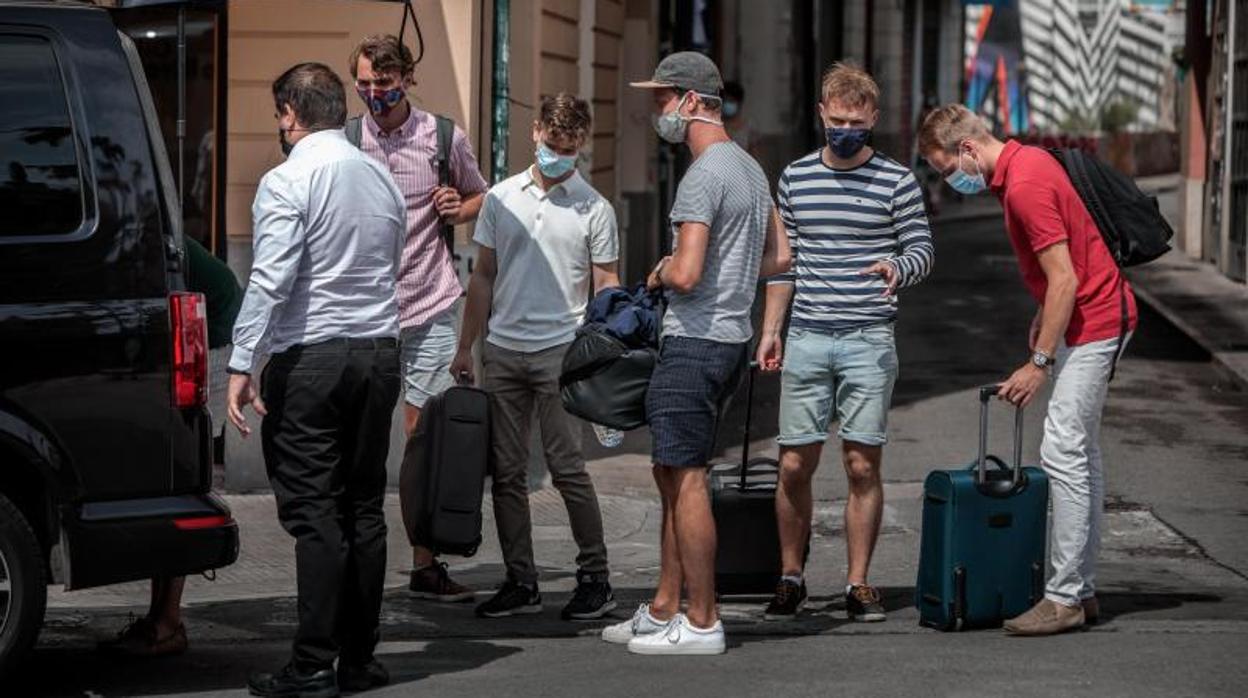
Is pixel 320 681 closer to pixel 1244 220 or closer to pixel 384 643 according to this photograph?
pixel 384 643

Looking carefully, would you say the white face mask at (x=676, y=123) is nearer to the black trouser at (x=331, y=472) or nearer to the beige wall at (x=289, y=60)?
the black trouser at (x=331, y=472)

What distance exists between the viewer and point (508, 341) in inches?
326

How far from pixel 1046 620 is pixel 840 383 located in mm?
1053

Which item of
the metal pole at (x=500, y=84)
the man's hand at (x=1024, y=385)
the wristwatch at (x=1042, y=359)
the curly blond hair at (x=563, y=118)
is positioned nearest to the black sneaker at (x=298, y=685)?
the curly blond hair at (x=563, y=118)

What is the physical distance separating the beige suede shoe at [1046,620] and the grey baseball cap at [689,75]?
1971mm

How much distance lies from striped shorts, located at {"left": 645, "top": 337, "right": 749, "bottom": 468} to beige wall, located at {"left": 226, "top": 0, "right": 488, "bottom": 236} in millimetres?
3981

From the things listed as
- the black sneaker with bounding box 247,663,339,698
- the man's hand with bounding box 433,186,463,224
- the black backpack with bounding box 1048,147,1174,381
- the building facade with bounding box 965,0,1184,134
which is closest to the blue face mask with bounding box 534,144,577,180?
the man's hand with bounding box 433,186,463,224

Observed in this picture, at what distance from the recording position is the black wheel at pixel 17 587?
21.2 feet

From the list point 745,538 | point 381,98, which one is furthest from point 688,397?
point 381,98

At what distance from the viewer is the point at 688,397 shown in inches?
291

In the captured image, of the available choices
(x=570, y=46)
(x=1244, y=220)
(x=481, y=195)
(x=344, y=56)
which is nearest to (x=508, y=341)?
(x=481, y=195)

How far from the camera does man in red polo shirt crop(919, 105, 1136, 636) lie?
758 centimetres

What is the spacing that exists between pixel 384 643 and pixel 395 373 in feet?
4.11

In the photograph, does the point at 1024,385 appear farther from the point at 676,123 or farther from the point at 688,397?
the point at 676,123
